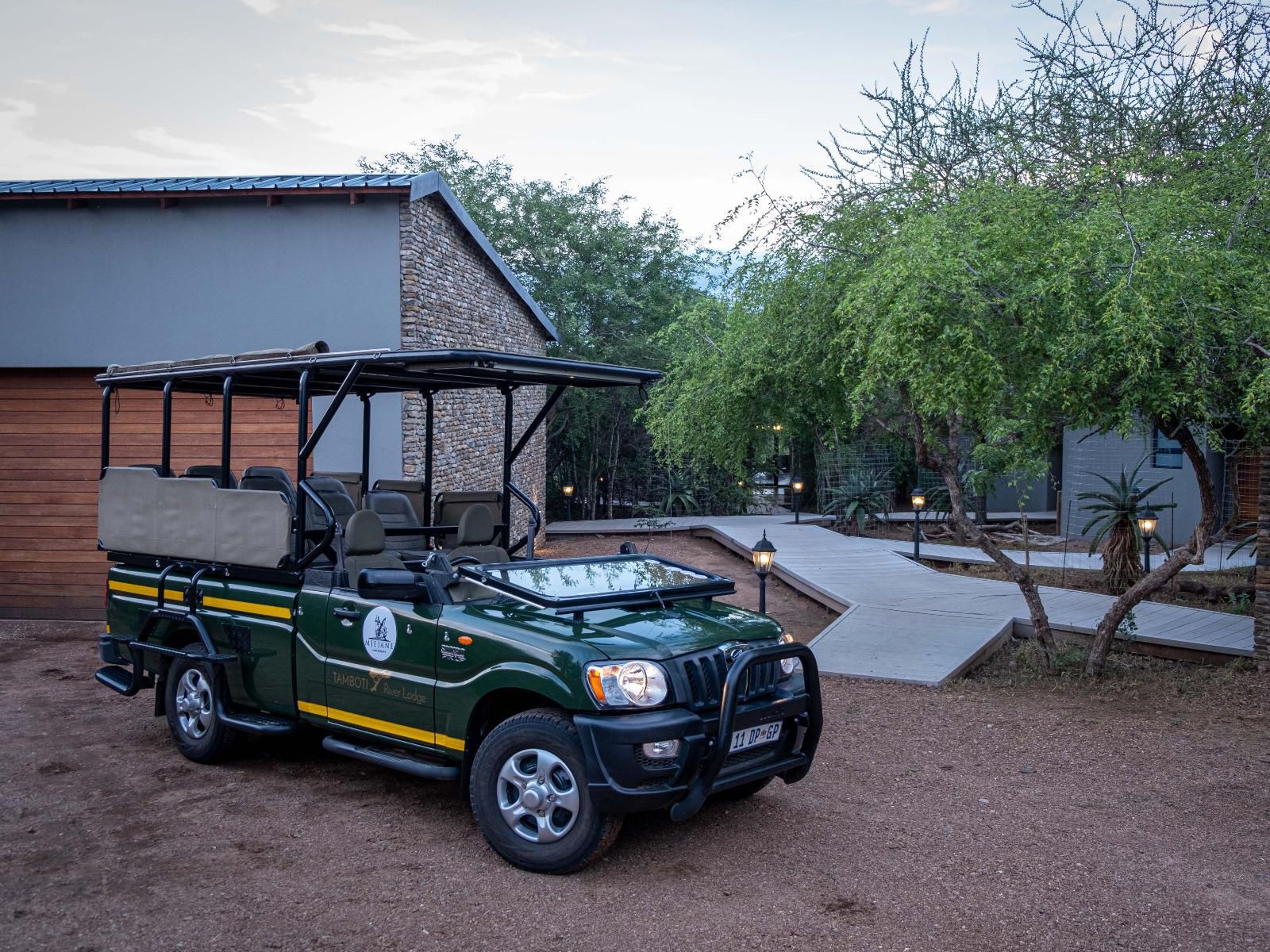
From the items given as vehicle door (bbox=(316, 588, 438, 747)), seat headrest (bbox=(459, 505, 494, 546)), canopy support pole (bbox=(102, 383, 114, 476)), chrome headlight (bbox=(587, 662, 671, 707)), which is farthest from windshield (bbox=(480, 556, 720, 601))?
canopy support pole (bbox=(102, 383, 114, 476))

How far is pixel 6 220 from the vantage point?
12156 millimetres

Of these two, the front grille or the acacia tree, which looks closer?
the front grille

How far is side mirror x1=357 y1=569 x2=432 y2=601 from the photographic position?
5102 millimetres

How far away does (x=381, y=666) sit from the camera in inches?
208

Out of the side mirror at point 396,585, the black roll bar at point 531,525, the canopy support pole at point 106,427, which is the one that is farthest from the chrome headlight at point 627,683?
the canopy support pole at point 106,427

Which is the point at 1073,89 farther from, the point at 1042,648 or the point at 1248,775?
the point at 1248,775

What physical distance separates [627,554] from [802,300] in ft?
14.2

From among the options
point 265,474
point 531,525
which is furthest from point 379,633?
point 265,474

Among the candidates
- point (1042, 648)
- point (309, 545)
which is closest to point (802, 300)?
point (1042, 648)

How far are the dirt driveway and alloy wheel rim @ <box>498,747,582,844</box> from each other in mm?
214

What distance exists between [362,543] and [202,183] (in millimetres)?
7979

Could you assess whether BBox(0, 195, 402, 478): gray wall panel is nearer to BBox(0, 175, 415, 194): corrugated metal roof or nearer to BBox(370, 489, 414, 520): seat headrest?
BBox(0, 175, 415, 194): corrugated metal roof

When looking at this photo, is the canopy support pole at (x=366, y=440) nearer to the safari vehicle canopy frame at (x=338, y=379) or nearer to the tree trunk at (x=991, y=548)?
the safari vehicle canopy frame at (x=338, y=379)

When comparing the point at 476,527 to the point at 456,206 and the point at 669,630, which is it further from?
the point at 456,206
